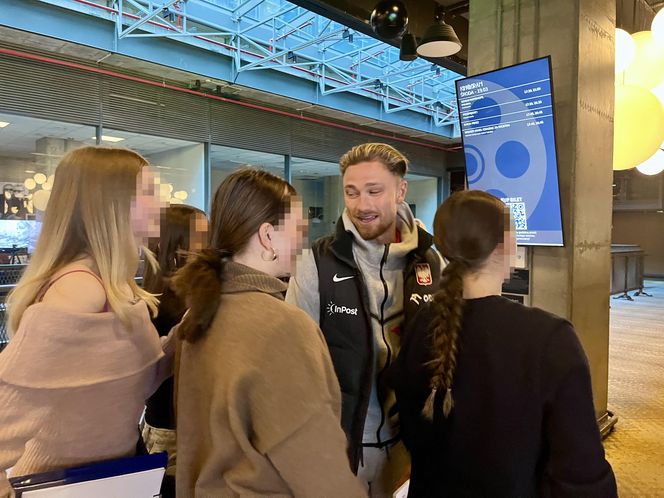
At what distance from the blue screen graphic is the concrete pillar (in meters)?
0.15

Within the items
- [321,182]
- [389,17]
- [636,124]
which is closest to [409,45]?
[389,17]

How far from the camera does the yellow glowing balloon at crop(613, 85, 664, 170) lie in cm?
334

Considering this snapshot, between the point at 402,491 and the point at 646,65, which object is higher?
the point at 646,65

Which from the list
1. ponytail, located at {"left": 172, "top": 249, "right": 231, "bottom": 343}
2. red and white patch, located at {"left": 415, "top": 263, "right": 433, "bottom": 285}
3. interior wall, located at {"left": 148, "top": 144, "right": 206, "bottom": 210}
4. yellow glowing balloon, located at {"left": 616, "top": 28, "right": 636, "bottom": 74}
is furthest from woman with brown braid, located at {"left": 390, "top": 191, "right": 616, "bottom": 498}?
interior wall, located at {"left": 148, "top": 144, "right": 206, "bottom": 210}

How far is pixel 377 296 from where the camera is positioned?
144cm

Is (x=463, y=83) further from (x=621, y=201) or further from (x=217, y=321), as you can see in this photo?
(x=621, y=201)

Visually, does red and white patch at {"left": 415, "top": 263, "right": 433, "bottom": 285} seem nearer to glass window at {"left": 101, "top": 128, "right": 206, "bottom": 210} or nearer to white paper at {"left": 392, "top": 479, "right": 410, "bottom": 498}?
white paper at {"left": 392, "top": 479, "right": 410, "bottom": 498}

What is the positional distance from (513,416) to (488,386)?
3.1 inches

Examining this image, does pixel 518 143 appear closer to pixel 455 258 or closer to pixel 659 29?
pixel 659 29

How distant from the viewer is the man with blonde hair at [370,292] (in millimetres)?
1360

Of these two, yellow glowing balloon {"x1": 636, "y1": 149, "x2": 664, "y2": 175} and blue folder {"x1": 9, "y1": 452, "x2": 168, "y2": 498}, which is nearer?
blue folder {"x1": 9, "y1": 452, "x2": 168, "y2": 498}

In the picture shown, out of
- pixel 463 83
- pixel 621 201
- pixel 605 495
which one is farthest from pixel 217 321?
pixel 621 201

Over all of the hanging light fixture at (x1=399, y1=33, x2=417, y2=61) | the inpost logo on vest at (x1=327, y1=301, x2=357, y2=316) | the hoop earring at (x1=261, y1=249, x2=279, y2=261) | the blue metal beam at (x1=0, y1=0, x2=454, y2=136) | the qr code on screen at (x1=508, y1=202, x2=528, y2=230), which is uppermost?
the blue metal beam at (x1=0, y1=0, x2=454, y2=136)

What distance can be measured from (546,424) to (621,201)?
16124 millimetres
